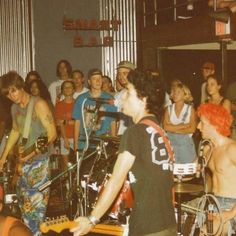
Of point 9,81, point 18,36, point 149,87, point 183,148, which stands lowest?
point 183,148

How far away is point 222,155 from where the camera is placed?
5305 millimetres

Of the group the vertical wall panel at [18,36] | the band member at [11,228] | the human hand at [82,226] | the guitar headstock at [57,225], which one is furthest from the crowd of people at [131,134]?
the vertical wall panel at [18,36]

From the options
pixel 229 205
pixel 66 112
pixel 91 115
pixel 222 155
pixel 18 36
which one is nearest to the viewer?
pixel 229 205

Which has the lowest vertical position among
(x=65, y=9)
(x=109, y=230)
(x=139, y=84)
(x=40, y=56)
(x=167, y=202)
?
(x=109, y=230)

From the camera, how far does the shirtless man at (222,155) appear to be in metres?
5.22

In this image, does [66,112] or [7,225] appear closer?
[7,225]

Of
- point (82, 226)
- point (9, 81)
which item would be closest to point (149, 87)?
point (82, 226)

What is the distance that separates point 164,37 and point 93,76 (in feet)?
15.5

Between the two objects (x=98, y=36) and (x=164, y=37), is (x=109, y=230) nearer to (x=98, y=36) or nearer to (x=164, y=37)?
(x=164, y=37)

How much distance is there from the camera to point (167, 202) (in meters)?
3.87

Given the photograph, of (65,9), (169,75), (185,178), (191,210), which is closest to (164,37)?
(169,75)

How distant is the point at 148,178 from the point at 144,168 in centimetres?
7

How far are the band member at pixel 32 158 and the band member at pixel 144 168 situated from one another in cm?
248

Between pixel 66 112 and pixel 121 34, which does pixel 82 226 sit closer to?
pixel 66 112
